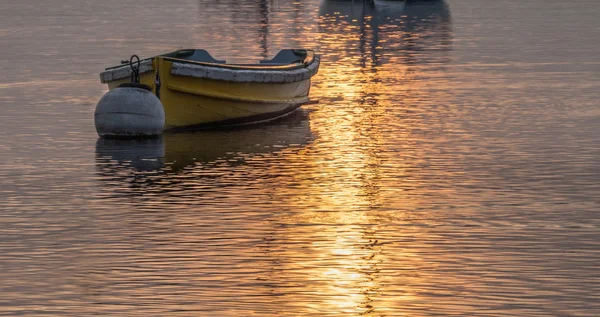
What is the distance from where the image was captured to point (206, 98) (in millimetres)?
29812

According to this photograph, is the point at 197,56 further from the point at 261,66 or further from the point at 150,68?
the point at 150,68

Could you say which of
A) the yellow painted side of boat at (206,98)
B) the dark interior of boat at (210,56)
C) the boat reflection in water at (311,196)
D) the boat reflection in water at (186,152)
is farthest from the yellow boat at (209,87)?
the dark interior of boat at (210,56)

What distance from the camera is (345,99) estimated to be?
120ft

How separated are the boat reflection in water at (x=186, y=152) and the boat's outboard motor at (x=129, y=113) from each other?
23 centimetres

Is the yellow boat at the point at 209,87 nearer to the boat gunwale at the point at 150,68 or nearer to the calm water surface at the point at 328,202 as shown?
the boat gunwale at the point at 150,68

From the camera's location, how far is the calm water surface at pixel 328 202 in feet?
49.0

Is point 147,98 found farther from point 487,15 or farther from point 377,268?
point 487,15

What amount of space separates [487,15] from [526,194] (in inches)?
2664

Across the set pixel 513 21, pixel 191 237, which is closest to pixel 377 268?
pixel 191 237

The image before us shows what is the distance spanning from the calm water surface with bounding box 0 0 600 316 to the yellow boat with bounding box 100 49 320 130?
28.4 inches

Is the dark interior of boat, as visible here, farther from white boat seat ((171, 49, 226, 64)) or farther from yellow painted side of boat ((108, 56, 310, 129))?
yellow painted side of boat ((108, 56, 310, 129))

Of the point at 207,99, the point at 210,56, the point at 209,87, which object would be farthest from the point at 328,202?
the point at 210,56

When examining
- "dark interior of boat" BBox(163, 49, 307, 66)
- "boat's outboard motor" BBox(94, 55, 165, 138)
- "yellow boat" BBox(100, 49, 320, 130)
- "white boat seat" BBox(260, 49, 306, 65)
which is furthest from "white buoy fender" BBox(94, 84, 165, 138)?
"white boat seat" BBox(260, 49, 306, 65)

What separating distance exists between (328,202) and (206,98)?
9601 millimetres
